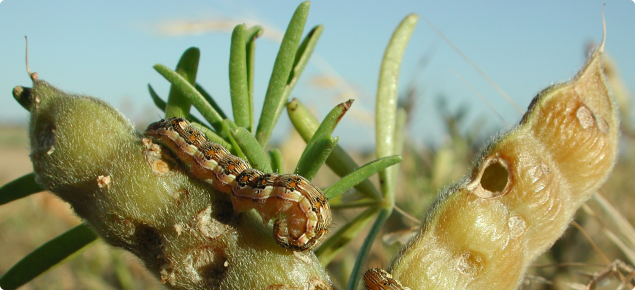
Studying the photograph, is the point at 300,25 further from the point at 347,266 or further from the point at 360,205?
the point at 347,266

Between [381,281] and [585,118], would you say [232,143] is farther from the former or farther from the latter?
[585,118]

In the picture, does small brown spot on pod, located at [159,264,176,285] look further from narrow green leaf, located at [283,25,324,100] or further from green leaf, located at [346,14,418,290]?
green leaf, located at [346,14,418,290]

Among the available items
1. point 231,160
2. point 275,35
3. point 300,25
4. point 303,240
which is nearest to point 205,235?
point 303,240

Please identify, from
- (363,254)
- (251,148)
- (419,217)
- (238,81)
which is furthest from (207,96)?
(419,217)

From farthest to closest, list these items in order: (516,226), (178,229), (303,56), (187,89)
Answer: (303,56) → (187,89) → (516,226) → (178,229)

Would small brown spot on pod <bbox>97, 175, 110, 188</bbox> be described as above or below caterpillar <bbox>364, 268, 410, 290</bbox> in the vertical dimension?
below

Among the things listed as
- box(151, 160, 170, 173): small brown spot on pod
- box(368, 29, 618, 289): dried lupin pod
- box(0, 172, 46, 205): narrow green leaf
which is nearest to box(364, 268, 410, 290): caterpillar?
box(368, 29, 618, 289): dried lupin pod
